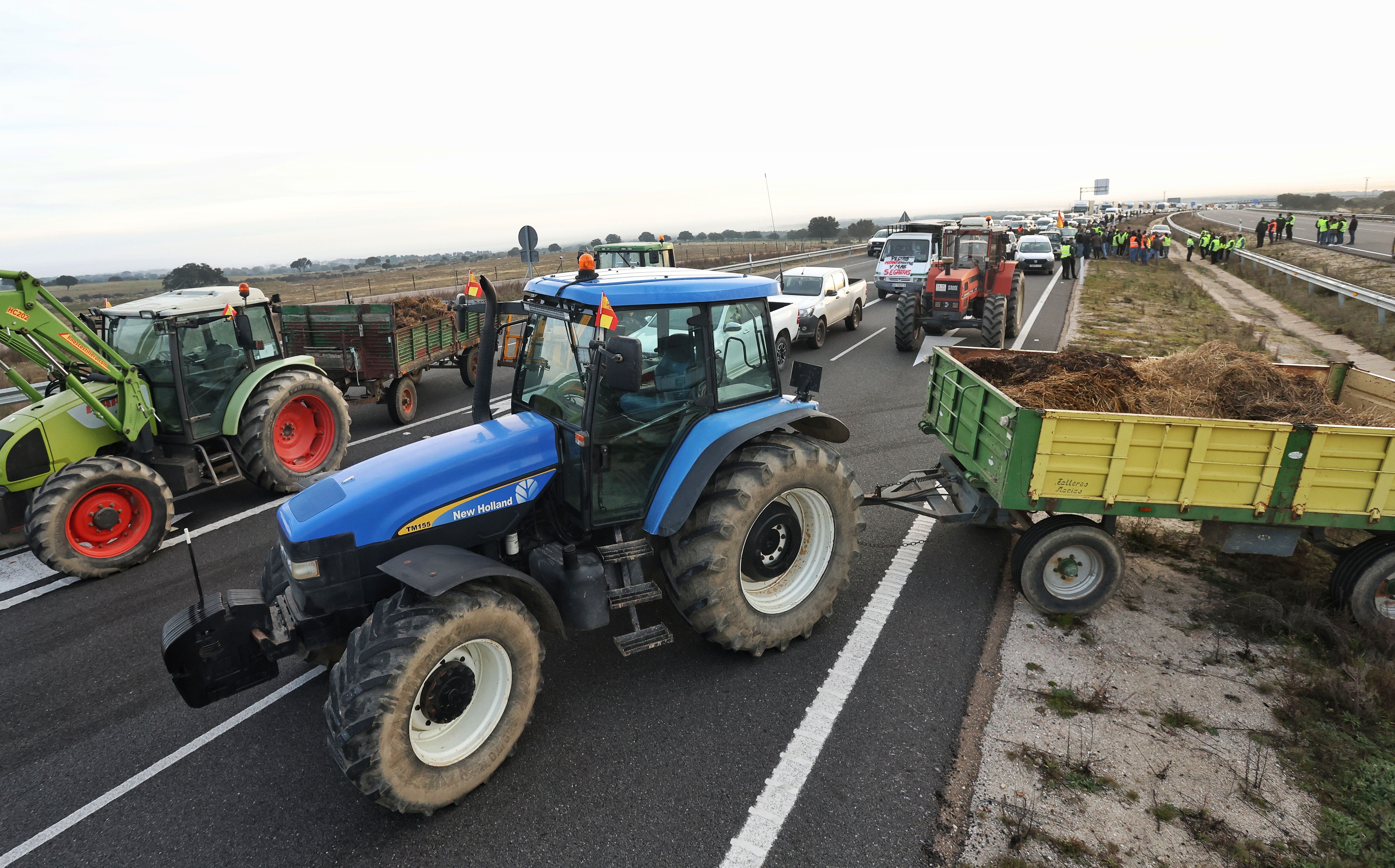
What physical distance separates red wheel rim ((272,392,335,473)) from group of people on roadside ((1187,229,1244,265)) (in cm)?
3991

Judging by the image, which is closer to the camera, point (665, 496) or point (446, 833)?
point (446, 833)

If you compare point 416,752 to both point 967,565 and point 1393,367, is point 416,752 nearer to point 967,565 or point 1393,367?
point 967,565

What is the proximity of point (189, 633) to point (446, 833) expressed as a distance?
5.61 feet

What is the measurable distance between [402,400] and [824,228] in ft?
197

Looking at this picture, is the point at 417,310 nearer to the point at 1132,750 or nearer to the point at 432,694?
the point at 432,694

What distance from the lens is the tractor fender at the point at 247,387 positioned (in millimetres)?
7473

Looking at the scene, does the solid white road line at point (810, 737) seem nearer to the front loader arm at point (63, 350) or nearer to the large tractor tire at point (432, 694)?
the large tractor tire at point (432, 694)

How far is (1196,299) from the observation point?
837 inches

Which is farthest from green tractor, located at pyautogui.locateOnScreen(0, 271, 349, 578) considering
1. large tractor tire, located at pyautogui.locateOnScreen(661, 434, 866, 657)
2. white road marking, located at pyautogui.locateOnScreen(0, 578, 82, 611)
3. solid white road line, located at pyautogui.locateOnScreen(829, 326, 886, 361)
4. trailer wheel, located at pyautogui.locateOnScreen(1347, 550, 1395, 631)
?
solid white road line, located at pyautogui.locateOnScreen(829, 326, 886, 361)

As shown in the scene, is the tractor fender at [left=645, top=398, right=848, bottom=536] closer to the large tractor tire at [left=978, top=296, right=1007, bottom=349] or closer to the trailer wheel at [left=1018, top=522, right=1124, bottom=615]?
the trailer wheel at [left=1018, top=522, right=1124, bottom=615]

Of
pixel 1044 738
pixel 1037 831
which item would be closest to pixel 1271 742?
pixel 1044 738

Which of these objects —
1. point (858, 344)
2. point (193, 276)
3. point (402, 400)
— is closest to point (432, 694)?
point (402, 400)

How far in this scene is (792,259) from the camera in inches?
1474

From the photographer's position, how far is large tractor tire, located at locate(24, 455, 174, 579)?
19.2 ft
